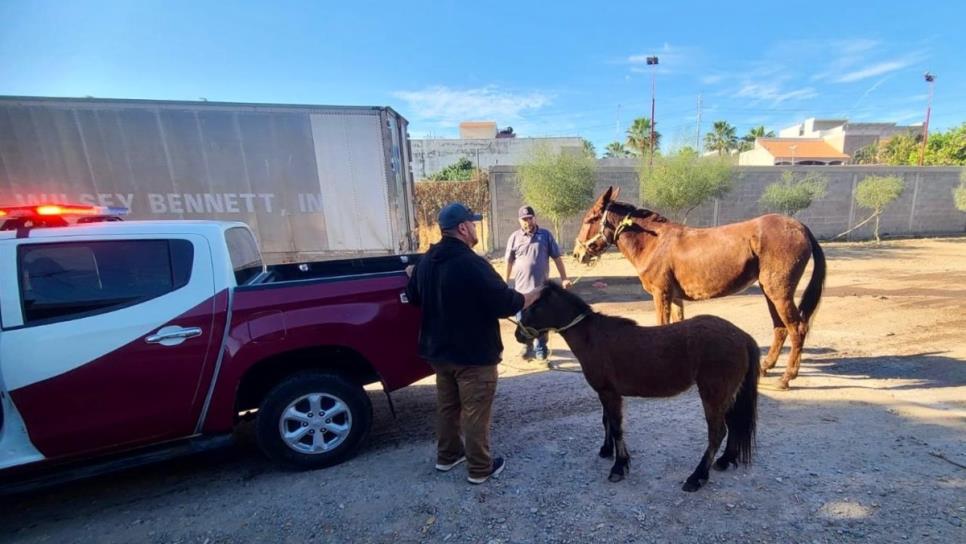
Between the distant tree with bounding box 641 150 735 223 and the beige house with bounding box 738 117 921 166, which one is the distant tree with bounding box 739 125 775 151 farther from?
the distant tree with bounding box 641 150 735 223

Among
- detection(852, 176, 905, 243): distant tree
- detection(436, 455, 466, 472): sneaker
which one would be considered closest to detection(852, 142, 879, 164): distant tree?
detection(852, 176, 905, 243): distant tree

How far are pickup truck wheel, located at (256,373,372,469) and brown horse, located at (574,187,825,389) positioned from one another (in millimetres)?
3731

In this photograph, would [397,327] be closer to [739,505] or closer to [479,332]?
[479,332]

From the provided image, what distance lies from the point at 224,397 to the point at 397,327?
4.37 ft

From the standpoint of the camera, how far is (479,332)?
2.75 m

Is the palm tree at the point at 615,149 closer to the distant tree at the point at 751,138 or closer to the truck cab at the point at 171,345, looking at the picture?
the distant tree at the point at 751,138

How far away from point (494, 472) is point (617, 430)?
0.97 m

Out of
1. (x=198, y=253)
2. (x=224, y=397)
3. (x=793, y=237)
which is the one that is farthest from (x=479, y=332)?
(x=793, y=237)

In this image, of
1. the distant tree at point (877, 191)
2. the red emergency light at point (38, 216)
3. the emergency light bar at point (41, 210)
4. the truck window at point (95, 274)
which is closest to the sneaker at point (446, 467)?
the truck window at point (95, 274)

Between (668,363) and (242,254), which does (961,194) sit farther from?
(242,254)

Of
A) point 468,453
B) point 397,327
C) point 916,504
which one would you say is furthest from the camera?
point 397,327

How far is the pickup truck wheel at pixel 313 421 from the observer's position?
120 inches

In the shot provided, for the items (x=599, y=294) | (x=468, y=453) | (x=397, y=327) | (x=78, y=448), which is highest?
(x=397, y=327)

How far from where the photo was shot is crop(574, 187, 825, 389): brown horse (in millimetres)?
4414
